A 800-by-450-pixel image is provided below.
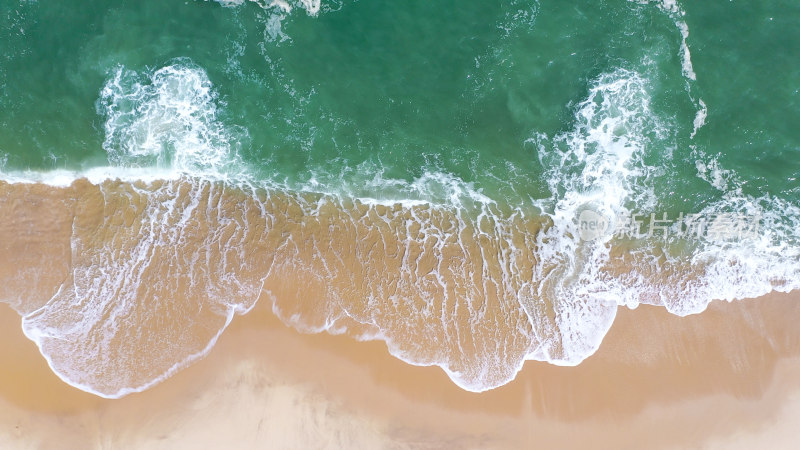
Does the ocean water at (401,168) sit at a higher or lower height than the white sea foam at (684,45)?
lower

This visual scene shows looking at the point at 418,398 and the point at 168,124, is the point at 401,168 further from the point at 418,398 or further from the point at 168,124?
the point at 168,124

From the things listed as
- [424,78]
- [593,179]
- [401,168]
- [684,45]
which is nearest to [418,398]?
[401,168]

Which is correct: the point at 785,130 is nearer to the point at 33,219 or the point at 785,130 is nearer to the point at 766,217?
the point at 766,217

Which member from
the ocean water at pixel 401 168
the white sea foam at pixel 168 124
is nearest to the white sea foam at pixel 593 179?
the ocean water at pixel 401 168

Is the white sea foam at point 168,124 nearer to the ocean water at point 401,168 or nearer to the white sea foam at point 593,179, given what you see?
the ocean water at point 401,168

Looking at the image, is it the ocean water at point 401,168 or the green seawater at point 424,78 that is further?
the green seawater at point 424,78

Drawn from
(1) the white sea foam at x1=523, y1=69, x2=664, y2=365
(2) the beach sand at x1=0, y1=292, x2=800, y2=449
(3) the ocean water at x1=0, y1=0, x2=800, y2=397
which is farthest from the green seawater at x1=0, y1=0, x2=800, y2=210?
(2) the beach sand at x1=0, y1=292, x2=800, y2=449
